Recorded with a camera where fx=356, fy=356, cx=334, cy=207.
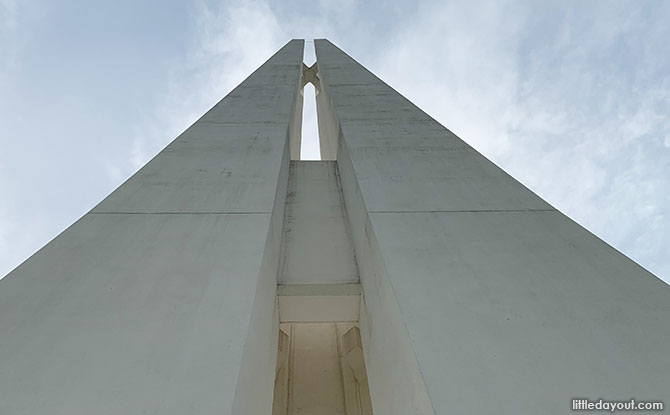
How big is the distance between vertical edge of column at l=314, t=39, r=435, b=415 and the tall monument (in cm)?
2

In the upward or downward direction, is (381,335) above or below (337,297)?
below

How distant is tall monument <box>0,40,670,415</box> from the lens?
58.7 inches

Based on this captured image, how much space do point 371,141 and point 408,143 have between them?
412 mm

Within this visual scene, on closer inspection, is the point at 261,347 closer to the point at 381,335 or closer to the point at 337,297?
the point at 381,335

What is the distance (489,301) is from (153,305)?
1.78 meters

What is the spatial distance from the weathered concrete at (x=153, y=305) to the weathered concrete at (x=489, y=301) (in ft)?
2.54

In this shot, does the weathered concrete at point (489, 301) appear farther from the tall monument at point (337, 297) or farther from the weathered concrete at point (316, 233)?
the weathered concrete at point (316, 233)

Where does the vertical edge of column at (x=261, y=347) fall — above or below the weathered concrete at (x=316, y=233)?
below

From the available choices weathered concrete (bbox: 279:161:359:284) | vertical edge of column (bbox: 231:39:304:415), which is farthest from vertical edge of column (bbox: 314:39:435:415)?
vertical edge of column (bbox: 231:39:304:415)

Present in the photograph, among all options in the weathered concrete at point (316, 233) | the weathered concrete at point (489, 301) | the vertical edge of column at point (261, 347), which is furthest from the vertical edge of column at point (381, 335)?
the vertical edge of column at point (261, 347)

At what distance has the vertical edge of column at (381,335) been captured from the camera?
5.57ft

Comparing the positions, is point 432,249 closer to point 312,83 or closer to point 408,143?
point 408,143

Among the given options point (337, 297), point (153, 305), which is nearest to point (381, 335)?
point (337, 297)

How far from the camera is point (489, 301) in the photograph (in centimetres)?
193
